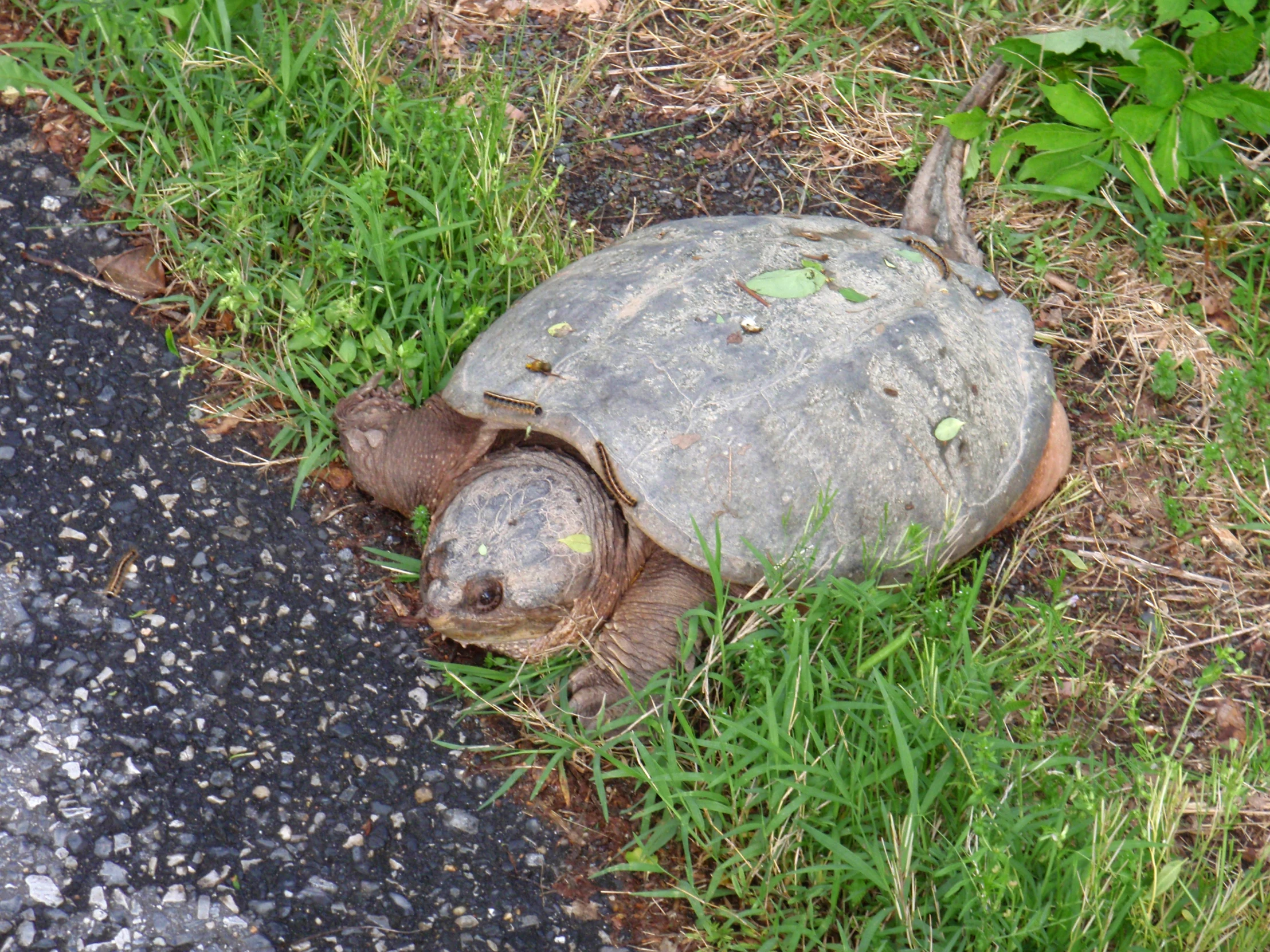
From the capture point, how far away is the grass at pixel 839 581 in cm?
223

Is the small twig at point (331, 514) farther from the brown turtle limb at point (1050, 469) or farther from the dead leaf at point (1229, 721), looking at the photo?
the dead leaf at point (1229, 721)

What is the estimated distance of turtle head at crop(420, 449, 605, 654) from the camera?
2596 millimetres

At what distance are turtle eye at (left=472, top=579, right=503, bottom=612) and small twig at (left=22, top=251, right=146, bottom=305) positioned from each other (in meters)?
1.41

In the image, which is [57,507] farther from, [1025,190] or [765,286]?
[1025,190]

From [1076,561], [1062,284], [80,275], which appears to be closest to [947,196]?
[1062,284]

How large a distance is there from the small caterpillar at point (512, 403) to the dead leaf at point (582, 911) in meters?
1.12

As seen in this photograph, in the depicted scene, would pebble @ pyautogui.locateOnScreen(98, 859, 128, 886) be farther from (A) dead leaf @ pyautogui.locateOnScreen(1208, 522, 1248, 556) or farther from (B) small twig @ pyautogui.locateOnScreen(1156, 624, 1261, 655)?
(A) dead leaf @ pyautogui.locateOnScreen(1208, 522, 1248, 556)

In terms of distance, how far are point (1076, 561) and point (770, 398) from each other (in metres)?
1.13

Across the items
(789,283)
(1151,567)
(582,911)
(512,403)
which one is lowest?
(1151,567)

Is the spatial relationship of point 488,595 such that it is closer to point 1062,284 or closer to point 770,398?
point 770,398

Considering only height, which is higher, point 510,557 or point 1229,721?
point 510,557

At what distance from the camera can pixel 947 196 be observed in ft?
12.2

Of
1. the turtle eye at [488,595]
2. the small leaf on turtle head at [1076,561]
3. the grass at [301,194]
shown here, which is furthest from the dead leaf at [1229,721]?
the grass at [301,194]

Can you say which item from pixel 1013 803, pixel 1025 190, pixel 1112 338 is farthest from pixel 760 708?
pixel 1025 190
